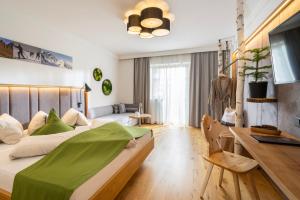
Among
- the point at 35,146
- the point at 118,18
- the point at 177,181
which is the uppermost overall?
the point at 118,18

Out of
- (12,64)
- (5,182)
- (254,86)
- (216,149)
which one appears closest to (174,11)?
(254,86)

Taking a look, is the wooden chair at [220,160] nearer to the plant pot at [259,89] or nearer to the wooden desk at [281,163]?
the wooden desk at [281,163]

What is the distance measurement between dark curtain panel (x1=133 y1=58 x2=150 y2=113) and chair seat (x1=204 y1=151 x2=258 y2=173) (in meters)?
4.08

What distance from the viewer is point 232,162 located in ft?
5.22

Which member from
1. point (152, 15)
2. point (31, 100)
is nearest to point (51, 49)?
point (31, 100)

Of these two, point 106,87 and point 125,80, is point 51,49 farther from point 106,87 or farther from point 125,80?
point 125,80

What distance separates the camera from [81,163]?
143 cm

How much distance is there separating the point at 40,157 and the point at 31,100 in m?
1.59

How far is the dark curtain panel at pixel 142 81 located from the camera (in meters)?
5.67

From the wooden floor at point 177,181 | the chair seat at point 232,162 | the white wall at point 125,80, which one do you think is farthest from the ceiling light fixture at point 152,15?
the white wall at point 125,80

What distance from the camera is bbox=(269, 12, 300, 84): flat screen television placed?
127 centimetres

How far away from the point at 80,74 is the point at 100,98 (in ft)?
3.99

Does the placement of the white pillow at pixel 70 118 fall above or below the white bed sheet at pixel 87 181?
above

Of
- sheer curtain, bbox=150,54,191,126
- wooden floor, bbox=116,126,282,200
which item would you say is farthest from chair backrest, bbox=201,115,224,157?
sheer curtain, bbox=150,54,191,126
